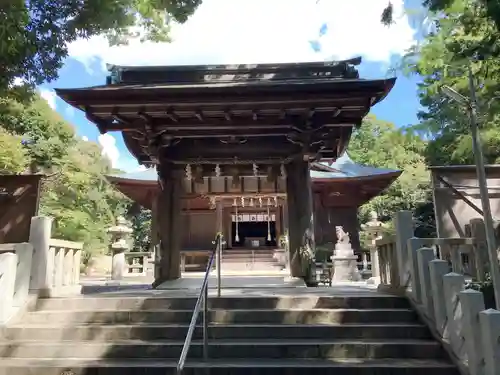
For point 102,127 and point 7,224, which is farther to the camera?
point 102,127

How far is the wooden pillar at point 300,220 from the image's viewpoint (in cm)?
748

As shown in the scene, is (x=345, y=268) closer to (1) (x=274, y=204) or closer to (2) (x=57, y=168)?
(1) (x=274, y=204)

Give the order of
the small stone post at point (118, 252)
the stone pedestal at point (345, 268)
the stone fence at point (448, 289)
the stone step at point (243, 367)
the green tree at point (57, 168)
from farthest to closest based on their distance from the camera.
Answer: the green tree at point (57, 168), the small stone post at point (118, 252), the stone pedestal at point (345, 268), the stone step at point (243, 367), the stone fence at point (448, 289)

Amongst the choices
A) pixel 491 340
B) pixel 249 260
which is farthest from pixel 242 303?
pixel 249 260

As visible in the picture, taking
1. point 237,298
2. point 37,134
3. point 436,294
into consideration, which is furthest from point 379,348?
point 37,134

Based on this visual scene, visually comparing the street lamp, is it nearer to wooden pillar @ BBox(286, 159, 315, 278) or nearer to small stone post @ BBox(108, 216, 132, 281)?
wooden pillar @ BBox(286, 159, 315, 278)

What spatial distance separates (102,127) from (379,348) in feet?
19.8

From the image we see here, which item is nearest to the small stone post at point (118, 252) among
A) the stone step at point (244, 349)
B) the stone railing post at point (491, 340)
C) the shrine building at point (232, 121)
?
the shrine building at point (232, 121)

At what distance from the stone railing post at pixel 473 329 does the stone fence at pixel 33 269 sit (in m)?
5.40

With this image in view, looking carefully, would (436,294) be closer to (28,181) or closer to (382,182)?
(28,181)

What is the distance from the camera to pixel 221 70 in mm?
8117

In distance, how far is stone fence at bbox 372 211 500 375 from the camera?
3.63 metres

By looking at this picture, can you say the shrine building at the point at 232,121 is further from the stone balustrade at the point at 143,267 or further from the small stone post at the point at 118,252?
the stone balustrade at the point at 143,267

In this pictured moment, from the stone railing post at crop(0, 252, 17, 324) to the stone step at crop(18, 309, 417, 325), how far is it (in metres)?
0.28
